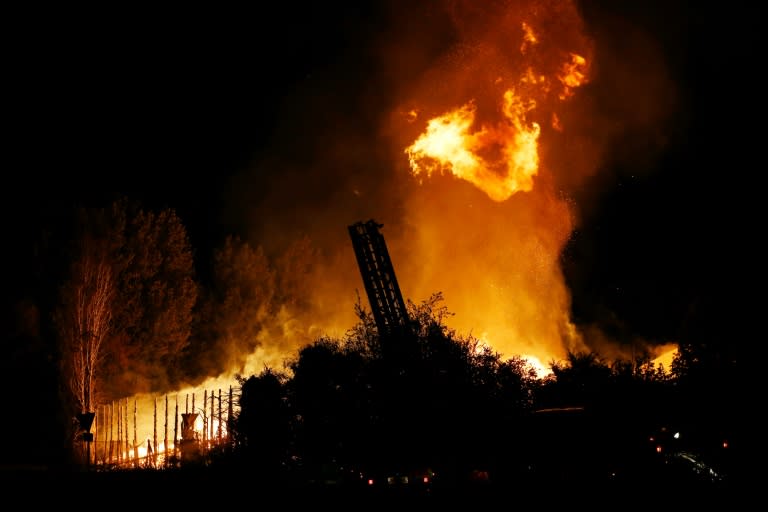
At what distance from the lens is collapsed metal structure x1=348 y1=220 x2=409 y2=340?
21344 mm

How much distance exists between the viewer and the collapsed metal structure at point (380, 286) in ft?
70.0

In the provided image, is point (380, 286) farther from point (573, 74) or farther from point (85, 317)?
point (573, 74)

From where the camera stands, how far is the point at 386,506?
55.6ft

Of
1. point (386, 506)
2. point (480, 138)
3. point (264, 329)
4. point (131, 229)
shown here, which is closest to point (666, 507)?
point (386, 506)

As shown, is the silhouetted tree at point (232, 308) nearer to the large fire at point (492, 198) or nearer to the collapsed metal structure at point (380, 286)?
the large fire at point (492, 198)

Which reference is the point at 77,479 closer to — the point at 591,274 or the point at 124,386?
the point at 124,386

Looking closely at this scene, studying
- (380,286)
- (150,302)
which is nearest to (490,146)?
(380,286)

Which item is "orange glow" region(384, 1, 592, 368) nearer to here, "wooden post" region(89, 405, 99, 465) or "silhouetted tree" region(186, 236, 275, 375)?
"silhouetted tree" region(186, 236, 275, 375)

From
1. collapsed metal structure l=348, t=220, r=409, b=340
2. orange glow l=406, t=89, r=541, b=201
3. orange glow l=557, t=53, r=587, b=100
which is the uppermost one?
orange glow l=557, t=53, r=587, b=100

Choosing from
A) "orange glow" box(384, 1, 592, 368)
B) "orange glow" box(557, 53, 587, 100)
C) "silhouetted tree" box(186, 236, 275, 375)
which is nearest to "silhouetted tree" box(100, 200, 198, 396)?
"silhouetted tree" box(186, 236, 275, 375)

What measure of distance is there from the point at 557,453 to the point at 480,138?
23.7 meters

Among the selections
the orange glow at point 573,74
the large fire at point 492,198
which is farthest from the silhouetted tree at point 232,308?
the orange glow at point 573,74

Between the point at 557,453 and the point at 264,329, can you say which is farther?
the point at 264,329

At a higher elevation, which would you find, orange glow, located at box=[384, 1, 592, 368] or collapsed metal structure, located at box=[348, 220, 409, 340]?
orange glow, located at box=[384, 1, 592, 368]
